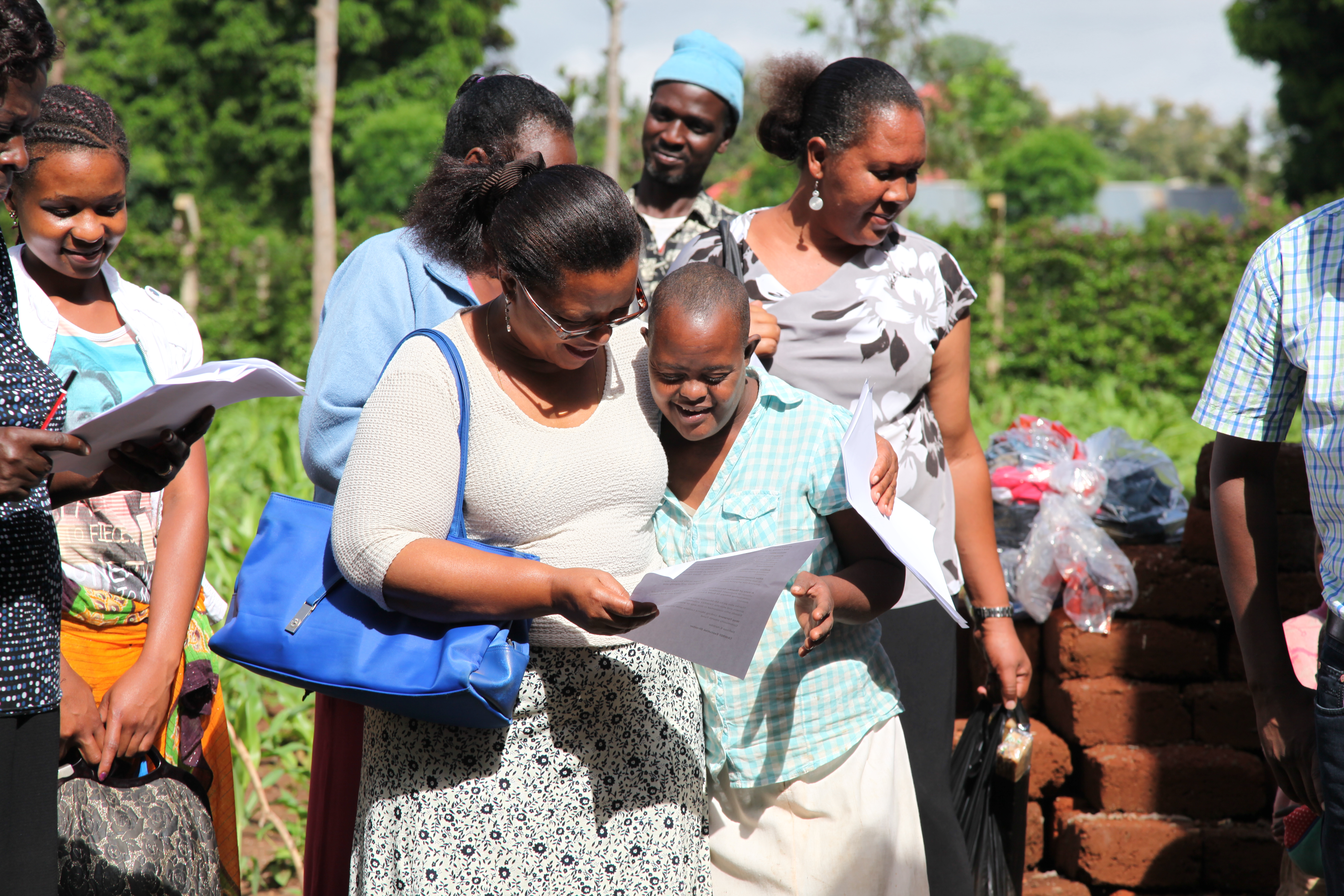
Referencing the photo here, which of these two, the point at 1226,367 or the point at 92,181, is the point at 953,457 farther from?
the point at 92,181

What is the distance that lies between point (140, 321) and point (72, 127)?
413 mm

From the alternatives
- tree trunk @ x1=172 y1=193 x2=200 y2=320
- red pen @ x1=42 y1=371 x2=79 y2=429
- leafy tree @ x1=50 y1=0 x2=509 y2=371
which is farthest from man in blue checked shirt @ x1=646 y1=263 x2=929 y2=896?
leafy tree @ x1=50 y1=0 x2=509 y2=371

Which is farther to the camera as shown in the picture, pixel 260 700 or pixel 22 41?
pixel 260 700

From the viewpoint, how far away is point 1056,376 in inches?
417

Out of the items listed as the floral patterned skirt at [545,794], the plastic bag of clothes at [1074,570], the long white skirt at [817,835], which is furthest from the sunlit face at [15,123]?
the plastic bag of clothes at [1074,570]

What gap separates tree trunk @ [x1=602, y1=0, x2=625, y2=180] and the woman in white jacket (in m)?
6.14

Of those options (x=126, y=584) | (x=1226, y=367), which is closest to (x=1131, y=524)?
(x=1226, y=367)

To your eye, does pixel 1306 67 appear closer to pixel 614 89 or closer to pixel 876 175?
pixel 614 89

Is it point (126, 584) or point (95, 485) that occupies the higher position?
point (95, 485)

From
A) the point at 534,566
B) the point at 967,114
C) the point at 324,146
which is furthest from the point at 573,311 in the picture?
the point at 967,114

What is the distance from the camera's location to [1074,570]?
12.7 ft

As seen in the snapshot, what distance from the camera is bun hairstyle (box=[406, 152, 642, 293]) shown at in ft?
6.03

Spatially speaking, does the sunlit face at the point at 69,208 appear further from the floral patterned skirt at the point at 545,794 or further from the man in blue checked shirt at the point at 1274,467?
the man in blue checked shirt at the point at 1274,467

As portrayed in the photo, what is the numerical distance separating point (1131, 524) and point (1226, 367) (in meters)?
2.24
